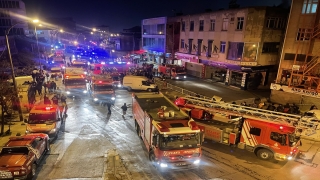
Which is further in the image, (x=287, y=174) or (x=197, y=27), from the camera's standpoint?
(x=197, y=27)

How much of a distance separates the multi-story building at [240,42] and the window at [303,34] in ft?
20.2

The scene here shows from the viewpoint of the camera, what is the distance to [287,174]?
38.0 ft

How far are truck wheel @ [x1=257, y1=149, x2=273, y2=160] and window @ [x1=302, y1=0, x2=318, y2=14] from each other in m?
15.6

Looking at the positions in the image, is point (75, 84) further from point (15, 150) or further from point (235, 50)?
point (235, 50)

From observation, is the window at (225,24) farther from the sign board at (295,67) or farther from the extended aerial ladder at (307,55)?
the sign board at (295,67)

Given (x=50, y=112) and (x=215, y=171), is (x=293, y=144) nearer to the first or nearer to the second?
(x=215, y=171)

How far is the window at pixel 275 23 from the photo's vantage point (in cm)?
2761

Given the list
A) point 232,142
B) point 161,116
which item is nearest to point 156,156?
point 161,116

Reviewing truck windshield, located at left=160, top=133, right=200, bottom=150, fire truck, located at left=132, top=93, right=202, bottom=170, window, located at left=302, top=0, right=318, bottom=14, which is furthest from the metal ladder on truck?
window, located at left=302, top=0, right=318, bottom=14

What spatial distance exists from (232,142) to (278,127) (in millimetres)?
3014

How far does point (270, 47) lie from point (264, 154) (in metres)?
20.8

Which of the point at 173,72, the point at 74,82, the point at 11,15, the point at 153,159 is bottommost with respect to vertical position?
the point at 153,159

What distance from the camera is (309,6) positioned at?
66.7ft

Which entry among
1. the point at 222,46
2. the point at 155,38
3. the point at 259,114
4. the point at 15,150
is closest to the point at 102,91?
the point at 15,150
